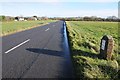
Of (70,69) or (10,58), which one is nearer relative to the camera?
(70,69)

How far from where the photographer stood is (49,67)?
797 cm

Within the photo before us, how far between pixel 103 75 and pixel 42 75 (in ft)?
6.50

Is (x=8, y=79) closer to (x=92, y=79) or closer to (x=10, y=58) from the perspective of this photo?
(x=92, y=79)

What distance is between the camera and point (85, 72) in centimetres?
696

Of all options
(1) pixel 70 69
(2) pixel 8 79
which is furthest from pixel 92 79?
(2) pixel 8 79

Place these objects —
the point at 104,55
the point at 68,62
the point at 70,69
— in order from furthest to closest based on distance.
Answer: the point at 104,55 → the point at 68,62 → the point at 70,69

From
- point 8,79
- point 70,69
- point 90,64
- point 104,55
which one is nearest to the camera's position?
point 8,79

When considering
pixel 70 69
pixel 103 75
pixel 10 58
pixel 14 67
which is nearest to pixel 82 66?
pixel 70 69

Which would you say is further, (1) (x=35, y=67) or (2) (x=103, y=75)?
(1) (x=35, y=67)

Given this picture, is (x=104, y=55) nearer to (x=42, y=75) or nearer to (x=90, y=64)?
(x=90, y=64)

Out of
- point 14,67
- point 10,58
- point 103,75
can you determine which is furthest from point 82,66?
point 10,58

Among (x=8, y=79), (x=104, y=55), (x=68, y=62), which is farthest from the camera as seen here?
(x=104, y=55)

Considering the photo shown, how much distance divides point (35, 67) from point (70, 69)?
1.28 meters

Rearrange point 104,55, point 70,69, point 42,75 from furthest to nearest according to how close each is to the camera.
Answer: point 104,55 → point 70,69 → point 42,75
